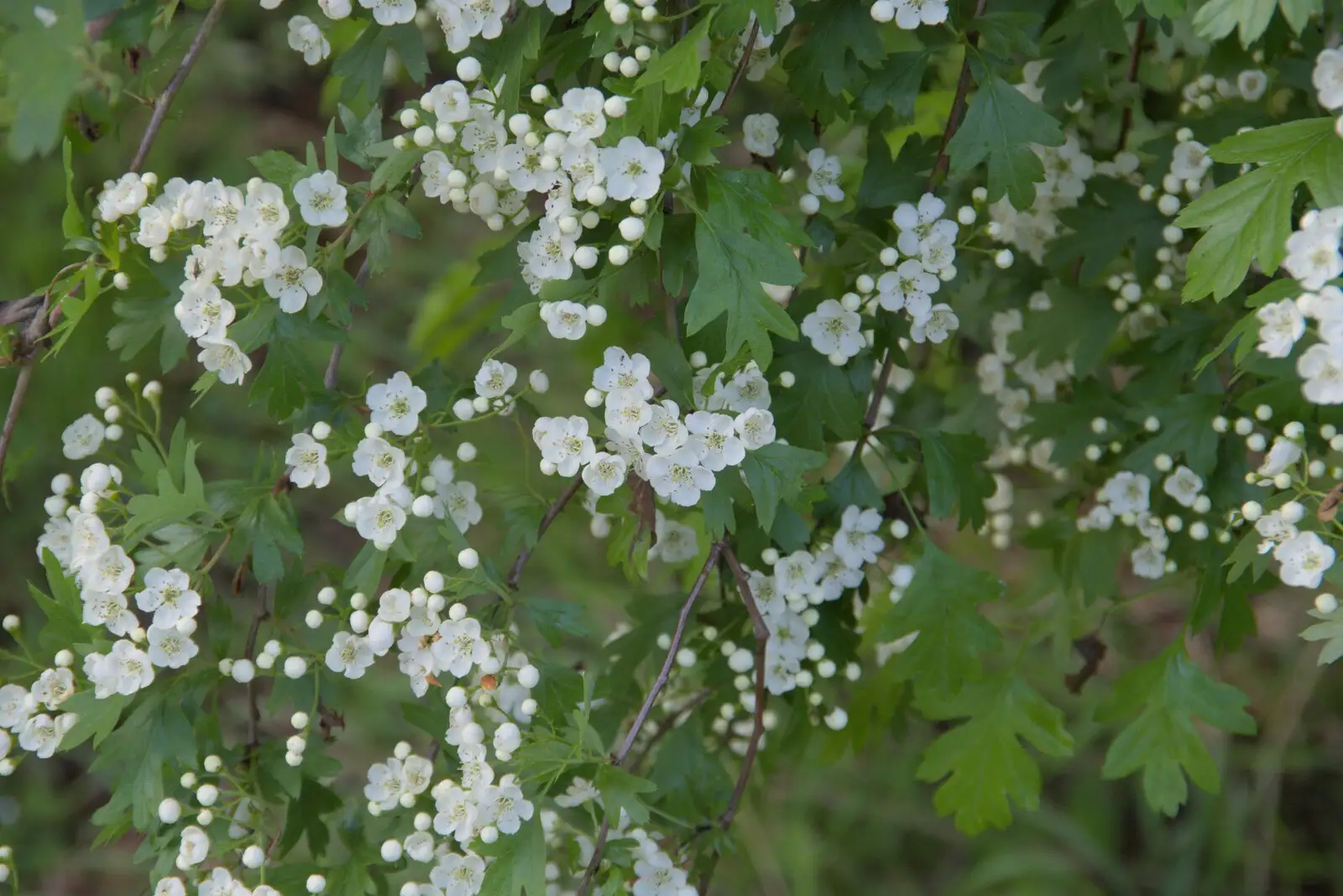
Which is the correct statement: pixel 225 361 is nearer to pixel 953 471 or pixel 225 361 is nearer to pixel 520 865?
pixel 520 865

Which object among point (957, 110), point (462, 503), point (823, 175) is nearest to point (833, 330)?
point (823, 175)

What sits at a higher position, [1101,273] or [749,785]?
[1101,273]

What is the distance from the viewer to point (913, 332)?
1.55 metres

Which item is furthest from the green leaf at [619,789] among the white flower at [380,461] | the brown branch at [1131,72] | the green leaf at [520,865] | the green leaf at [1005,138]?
the brown branch at [1131,72]

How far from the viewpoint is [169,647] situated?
1420mm

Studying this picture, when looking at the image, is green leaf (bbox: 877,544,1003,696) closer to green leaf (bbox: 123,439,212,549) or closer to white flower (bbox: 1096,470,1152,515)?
white flower (bbox: 1096,470,1152,515)

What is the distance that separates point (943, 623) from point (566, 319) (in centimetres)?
72

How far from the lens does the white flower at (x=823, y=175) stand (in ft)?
5.18

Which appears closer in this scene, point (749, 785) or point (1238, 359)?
point (1238, 359)

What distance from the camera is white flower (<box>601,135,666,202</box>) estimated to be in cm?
126

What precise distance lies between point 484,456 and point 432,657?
1.37 feet

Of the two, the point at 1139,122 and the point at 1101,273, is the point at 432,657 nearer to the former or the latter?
the point at 1101,273

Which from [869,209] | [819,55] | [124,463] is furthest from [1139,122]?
[124,463]

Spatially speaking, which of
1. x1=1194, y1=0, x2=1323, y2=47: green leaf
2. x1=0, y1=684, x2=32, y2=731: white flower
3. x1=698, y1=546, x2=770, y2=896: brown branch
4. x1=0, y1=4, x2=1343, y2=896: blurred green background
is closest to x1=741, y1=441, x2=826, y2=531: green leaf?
x1=698, y1=546, x2=770, y2=896: brown branch
